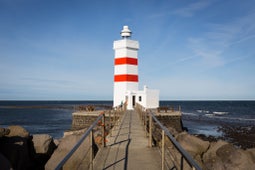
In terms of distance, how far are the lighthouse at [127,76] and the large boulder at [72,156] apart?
1606cm

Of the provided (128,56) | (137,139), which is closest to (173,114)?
(128,56)

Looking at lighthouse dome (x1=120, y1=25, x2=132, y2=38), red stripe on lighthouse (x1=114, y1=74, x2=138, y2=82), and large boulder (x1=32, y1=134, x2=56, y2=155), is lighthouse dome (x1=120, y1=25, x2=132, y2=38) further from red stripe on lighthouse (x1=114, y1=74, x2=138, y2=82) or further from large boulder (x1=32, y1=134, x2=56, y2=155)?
large boulder (x1=32, y1=134, x2=56, y2=155)

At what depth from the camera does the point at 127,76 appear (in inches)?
929

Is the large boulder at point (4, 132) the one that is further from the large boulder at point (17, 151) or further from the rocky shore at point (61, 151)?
the large boulder at point (17, 151)

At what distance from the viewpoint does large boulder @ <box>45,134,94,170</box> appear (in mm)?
6648

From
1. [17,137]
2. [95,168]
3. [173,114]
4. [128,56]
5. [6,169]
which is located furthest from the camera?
[128,56]

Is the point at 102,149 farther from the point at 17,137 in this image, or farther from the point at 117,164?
the point at 17,137

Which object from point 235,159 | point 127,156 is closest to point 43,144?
point 127,156

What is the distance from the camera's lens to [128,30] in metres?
24.9

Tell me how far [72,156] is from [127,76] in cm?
1697

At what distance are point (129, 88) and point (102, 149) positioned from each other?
16.9 metres

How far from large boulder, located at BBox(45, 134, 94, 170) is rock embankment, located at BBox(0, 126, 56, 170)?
179cm

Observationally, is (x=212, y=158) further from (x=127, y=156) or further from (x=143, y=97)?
(x=143, y=97)

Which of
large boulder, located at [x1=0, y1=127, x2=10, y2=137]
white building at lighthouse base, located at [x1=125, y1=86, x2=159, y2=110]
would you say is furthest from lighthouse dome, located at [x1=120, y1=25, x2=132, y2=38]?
large boulder, located at [x1=0, y1=127, x2=10, y2=137]
